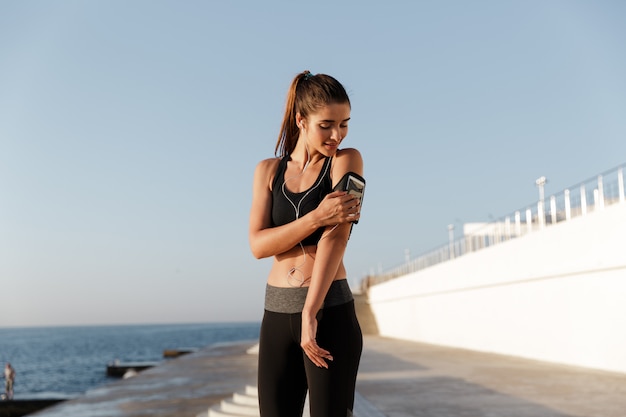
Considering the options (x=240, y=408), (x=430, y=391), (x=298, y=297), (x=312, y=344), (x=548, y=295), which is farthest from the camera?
(x=548, y=295)

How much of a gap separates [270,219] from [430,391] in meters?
8.92

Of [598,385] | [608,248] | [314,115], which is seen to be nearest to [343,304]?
[314,115]

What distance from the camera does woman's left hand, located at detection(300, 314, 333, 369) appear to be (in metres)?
2.19

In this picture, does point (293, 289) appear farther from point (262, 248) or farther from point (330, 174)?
point (330, 174)

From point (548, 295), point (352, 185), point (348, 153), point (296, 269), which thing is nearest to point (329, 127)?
point (348, 153)

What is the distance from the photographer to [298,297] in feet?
7.61

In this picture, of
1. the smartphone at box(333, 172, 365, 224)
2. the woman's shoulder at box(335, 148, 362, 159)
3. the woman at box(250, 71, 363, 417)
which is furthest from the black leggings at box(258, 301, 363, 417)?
the woman's shoulder at box(335, 148, 362, 159)

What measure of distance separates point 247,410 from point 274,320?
20.5 feet

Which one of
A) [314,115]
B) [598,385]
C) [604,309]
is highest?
[314,115]

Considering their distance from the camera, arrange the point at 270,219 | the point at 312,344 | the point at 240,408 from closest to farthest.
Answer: the point at 312,344, the point at 270,219, the point at 240,408

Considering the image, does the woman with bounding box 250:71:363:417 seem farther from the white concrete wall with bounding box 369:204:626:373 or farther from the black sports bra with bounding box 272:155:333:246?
the white concrete wall with bounding box 369:204:626:373

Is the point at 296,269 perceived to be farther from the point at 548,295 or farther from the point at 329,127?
the point at 548,295

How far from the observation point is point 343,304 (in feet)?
7.57

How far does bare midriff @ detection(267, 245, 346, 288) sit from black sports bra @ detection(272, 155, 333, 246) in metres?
0.04
